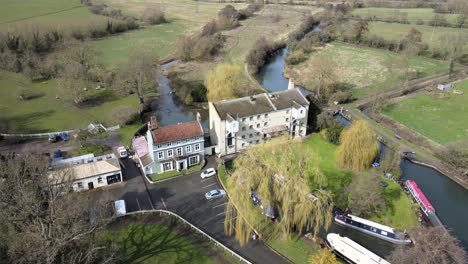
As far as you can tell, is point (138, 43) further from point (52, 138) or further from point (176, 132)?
point (176, 132)

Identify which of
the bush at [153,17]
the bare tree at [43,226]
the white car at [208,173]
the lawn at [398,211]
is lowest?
the lawn at [398,211]

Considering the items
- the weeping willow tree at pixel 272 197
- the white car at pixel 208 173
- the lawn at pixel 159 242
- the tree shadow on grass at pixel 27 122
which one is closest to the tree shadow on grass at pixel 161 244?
the lawn at pixel 159 242

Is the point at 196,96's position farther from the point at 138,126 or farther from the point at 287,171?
the point at 287,171

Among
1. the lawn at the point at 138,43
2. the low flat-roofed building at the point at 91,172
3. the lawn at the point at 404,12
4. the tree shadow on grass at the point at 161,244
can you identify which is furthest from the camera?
the lawn at the point at 404,12

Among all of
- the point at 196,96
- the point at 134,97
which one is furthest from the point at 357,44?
the point at 134,97

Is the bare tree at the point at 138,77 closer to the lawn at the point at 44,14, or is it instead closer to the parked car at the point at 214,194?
the parked car at the point at 214,194

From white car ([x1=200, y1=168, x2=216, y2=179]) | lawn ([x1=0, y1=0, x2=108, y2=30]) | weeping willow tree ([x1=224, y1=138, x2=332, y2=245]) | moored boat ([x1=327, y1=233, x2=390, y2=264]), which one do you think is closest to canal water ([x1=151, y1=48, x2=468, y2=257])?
moored boat ([x1=327, y1=233, x2=390, y2=264])

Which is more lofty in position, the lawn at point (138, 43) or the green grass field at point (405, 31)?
the green grass field at point (405, 31)
